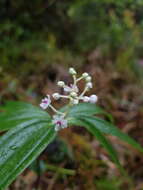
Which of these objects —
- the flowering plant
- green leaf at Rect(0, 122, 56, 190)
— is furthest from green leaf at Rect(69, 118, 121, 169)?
green leaf at Rect(0, 122, 56, 190)

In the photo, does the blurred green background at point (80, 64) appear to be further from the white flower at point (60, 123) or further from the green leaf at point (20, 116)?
the white flower at point (60, 123)

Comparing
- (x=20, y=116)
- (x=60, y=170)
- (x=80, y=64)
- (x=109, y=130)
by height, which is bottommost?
(x=60, y=170)

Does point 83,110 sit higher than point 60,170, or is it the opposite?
point 83,110

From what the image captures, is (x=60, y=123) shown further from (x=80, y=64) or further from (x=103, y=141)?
(x=80, y=64)

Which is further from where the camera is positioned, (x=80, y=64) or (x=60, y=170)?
(x=80, y=64)

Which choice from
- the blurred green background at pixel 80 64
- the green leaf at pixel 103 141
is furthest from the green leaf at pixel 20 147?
the blurred green background at pixel 80 64

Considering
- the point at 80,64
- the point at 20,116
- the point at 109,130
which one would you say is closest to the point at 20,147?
the point at 20,116

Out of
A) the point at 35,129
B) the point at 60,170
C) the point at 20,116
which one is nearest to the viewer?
the point at 35,129

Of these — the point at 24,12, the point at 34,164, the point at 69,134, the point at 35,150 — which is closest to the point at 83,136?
the point at 69,134
